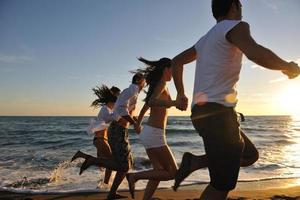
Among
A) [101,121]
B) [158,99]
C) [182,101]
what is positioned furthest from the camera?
[101,121]

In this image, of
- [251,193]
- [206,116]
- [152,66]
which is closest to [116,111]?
[152,66]

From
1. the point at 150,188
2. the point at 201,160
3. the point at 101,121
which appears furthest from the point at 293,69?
the point at 101,121

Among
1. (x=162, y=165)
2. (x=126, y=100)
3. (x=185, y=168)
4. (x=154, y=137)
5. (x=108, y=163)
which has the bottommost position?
(x=108, y=163)

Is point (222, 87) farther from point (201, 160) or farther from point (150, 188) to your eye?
point (150, 188)

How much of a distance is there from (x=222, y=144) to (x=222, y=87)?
39 cm

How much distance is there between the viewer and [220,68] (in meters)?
2.62

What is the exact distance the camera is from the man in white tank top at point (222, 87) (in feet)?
8.11

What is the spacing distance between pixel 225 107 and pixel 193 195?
4.53 m

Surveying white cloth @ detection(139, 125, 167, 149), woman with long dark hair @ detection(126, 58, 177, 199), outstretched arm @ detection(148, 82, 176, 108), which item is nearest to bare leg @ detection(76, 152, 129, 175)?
woman with long dark hair @ detection(126, 58, 177, 199)

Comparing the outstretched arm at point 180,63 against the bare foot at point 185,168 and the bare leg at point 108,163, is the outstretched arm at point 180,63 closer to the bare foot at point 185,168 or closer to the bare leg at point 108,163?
the bare foot at point 185,168

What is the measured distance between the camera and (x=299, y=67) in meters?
2.42

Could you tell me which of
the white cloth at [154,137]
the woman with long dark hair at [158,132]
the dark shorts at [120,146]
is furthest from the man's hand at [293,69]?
the dark shorts at [120,146]

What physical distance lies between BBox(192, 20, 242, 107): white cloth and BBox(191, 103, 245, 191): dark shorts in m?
0.07

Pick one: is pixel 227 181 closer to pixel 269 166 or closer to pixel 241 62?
pixel 241 62
